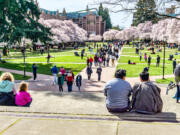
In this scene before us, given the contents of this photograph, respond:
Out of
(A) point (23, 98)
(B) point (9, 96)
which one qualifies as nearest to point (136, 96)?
(A) point (23, 98)

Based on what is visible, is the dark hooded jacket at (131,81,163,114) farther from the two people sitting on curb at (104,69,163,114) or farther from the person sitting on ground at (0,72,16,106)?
the person sitting on ground at (0,72,16,106)

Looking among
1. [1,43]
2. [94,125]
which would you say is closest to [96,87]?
[94,125]

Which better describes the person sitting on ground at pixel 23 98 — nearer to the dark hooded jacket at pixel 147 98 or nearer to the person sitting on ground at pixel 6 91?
the person sitting on ground at pixel 6 91

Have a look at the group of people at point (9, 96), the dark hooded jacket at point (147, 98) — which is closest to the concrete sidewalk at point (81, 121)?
the dark hooded jacket at point (147, 98)

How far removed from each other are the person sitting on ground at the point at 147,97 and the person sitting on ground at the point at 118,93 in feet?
0.79

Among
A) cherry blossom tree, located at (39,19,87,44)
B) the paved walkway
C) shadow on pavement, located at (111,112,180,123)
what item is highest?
cherry blossom tree, located at (39,19,87,44)

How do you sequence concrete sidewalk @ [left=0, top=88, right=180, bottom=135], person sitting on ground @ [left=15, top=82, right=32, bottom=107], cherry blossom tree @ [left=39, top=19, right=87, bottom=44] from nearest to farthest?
concrete sidewalk @ [left=0, top=88, right=180, bottom=135] → person sitting on ground @ [left=15, top=82, right=32, bottom=107] → cherry blossom tree @ [left=39, top=19, right=87, bottom=44]

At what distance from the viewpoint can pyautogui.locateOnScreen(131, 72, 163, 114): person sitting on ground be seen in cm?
512

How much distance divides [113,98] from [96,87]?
10.0m

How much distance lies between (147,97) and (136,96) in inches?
10.9

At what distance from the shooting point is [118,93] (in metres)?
5.21

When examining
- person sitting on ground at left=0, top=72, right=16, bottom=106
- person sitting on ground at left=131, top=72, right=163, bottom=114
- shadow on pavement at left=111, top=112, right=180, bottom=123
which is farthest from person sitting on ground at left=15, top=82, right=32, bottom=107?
person sitting on ground at left=131, top=72, right=163, bottom=114

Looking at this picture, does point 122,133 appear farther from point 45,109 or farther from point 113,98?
point 45,109

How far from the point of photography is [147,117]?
5039 millimetres
